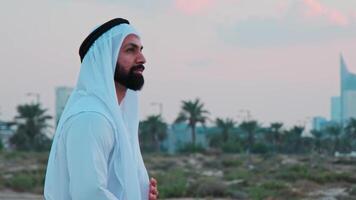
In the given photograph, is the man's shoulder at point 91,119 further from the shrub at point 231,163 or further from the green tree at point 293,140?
the green tree at point 293,140

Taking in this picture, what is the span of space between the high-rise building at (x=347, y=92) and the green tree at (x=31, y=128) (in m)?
108

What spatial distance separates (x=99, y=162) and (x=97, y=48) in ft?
1.68

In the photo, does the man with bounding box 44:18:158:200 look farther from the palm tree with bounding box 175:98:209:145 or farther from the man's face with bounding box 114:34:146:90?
the palm tree with bounding box 175:98:209:145

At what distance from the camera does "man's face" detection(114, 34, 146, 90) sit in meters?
3.23

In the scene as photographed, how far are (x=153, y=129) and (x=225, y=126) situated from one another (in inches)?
378

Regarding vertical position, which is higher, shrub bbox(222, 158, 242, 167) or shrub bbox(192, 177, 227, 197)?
shrub bbox(222, 158, 242, 167)

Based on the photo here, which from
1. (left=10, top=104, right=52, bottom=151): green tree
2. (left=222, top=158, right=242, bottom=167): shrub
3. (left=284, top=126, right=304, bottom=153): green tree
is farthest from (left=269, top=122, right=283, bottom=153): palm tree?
(left=222, top=158, right=242, bottom=167): shrub

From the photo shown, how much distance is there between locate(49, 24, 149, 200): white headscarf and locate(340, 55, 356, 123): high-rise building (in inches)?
6874

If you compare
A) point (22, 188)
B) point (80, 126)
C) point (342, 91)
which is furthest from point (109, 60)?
point (342, 91)

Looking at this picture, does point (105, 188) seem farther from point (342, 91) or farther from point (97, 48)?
point (342, 91)

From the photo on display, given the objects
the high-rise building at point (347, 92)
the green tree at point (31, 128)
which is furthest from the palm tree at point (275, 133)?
the high-rise building at point (347, 92)

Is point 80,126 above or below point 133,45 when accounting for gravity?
below

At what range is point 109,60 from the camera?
3131 millimetres

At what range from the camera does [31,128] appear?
249 ft
